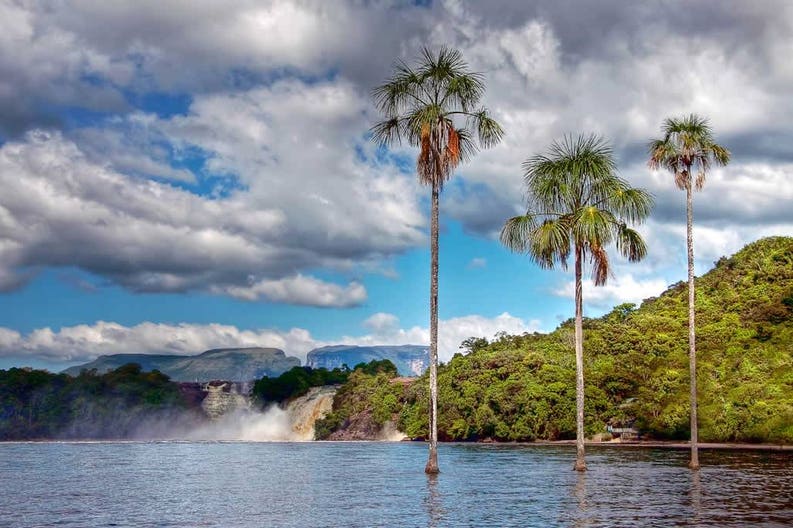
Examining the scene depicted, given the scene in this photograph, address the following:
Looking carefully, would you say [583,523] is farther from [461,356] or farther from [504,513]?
[461,356]

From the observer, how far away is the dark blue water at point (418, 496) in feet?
88.3

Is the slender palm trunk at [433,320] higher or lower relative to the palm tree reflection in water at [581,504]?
higher

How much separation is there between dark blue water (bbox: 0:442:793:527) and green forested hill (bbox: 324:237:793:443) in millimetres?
20169

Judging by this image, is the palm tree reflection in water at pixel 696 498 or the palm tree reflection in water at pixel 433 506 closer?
the palm tree reflection in water at pixel 433 506

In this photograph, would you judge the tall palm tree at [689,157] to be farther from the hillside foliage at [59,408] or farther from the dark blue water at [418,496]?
the hillside foliage at [59,408]

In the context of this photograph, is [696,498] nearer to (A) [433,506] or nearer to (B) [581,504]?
(B) [581,504]

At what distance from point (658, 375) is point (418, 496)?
6527 centimetres

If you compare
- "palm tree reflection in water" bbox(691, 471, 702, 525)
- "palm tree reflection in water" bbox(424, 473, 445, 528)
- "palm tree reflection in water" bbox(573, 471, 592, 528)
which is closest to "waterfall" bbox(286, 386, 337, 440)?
"palm tree reflection in water" bbox(424, 473, 445, 528)

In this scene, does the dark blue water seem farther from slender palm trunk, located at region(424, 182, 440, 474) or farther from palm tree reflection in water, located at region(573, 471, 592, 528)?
slender palm trunk, located at region(424, 182, 440, 474)

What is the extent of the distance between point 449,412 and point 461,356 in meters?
24.3

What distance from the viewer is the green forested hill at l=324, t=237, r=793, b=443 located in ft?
253

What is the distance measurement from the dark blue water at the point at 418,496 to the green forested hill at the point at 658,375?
20.2 meters

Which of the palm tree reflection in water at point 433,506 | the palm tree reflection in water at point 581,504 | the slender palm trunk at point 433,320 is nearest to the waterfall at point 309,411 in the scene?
the slender palm trunk at point 433,320

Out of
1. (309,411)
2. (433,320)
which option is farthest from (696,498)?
(309,411)
